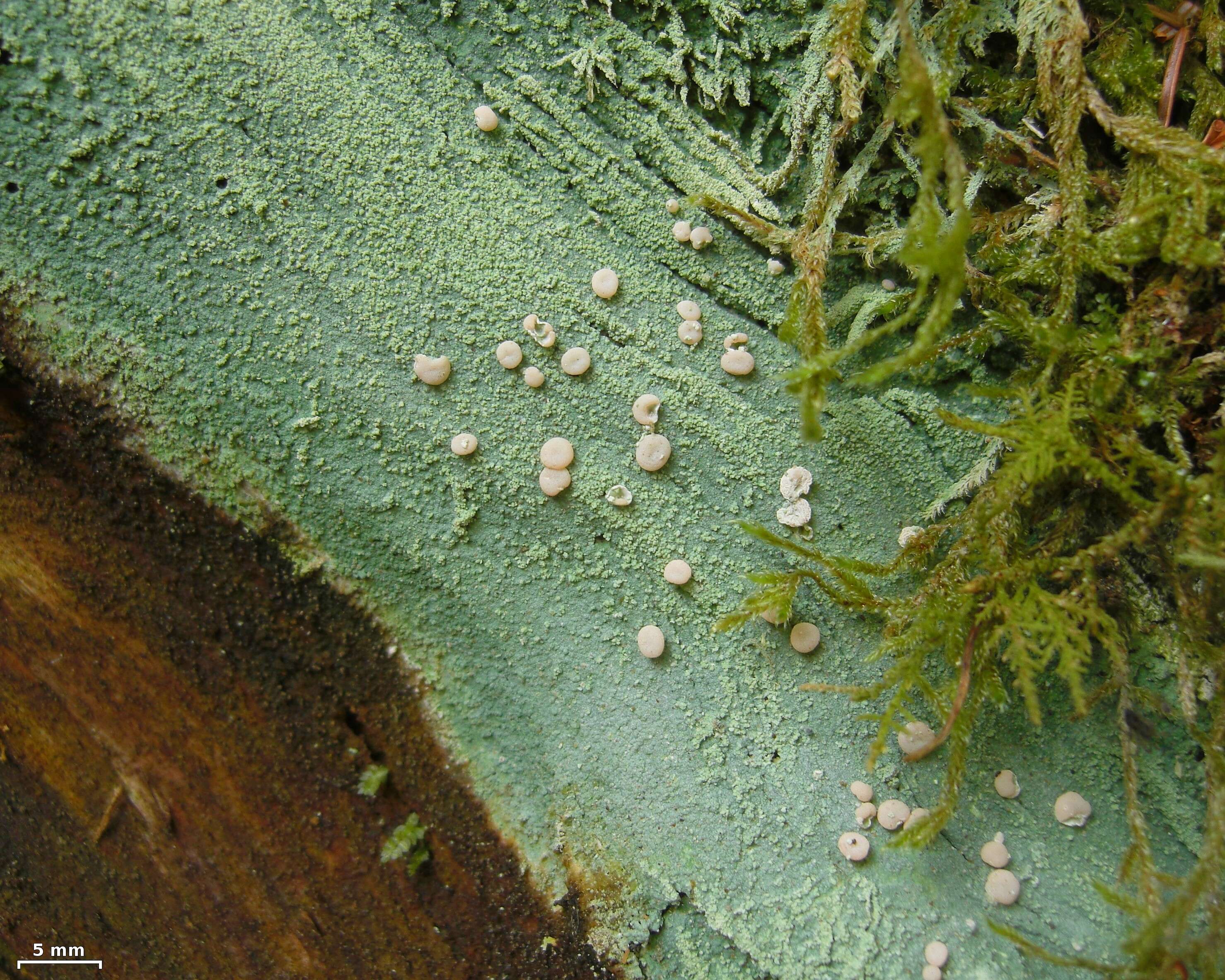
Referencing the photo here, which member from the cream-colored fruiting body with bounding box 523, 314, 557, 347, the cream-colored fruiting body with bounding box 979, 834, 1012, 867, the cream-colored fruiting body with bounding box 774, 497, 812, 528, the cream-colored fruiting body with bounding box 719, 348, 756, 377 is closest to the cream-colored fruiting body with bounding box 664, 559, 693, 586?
the cream-colored fruiting body with bounding box 774, 497, 812, 528

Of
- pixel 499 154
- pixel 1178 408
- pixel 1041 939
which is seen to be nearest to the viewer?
pixel 1178 408

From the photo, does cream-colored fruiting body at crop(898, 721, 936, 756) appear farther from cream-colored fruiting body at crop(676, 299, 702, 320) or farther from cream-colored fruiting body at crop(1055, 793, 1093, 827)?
cream-colored fruiting body at crop(676, 299, 702, 320)

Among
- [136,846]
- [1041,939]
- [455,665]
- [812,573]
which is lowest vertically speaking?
[136,846]

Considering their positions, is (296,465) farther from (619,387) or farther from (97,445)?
(619,387)

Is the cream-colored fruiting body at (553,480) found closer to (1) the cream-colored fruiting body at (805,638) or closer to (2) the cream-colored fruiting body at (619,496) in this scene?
(2) the cream-colored fruiting body at (619,496)

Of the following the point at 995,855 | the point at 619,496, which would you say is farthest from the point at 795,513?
the point at 995,855

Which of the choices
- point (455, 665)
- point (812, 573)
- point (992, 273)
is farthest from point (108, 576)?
point (992, 273)

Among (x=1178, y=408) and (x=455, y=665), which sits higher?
(x=1178, y=408)

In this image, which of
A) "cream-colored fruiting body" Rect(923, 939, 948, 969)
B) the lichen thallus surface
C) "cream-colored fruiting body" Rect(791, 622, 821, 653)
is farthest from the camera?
"cream-colored fruiting body" Rect(791, 622, 821, 653)
